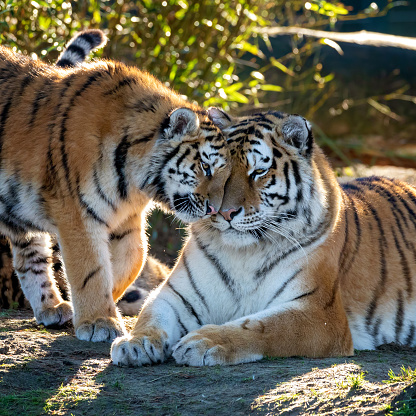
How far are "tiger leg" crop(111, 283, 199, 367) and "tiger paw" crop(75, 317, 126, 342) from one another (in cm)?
14

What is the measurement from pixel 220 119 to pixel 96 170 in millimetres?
680

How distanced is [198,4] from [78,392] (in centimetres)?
392

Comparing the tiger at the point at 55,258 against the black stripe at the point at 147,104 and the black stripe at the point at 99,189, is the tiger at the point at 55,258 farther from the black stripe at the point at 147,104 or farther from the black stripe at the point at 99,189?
the black stripe at the point at 99,189

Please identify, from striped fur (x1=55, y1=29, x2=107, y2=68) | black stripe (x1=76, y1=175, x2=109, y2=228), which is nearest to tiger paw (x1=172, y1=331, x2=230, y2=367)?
black stripe (x1=76, y1=175, x2=109, y2=228)

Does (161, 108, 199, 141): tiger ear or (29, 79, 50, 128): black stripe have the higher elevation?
(29, 79, 50, 128): black stripe

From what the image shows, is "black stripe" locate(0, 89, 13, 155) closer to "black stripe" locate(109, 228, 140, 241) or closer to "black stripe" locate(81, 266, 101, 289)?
"black stripe" locate(109, 228, 140, 241)

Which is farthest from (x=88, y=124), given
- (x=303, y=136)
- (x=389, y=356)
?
(x=389, y=356)

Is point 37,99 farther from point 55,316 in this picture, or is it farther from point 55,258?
point 55,316

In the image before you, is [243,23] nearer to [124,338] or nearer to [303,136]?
[303,136]

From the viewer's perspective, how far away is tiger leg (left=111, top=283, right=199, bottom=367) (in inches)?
107

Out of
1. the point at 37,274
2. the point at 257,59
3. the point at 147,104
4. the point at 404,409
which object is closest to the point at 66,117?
the point at 147,104

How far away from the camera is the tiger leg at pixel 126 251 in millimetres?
3660

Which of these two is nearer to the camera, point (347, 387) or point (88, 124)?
point (347, 387)

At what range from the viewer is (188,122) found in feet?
10.7
